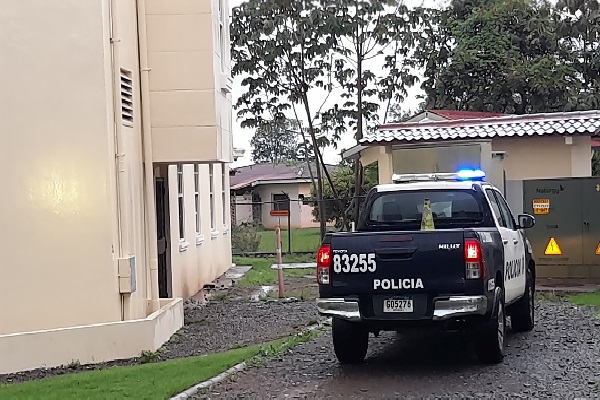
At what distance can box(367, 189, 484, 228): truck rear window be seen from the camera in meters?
10.3

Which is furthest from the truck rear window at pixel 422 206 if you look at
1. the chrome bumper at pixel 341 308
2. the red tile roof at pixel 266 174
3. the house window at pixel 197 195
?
the red tile roof at pixel 266 174

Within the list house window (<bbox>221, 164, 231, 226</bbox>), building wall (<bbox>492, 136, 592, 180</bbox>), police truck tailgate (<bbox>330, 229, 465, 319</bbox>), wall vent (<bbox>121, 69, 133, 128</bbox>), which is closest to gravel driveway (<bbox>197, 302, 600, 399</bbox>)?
police truck tailgate (<bbox>330, 229, 465, 319</bbox>)

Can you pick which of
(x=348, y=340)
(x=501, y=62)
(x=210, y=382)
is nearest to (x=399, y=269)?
(x=348, y=340)

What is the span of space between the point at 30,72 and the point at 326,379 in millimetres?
5195

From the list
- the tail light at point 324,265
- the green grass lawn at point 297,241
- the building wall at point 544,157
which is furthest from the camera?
the green grass lawn at point 297,241

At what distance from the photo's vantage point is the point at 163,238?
16016 mm

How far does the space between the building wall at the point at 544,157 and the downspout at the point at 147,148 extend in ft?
25.4

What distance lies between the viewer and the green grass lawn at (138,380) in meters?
8.42

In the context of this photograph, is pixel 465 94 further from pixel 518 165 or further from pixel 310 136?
pixel 518 165

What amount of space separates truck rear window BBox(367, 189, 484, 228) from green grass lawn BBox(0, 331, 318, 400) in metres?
1.93

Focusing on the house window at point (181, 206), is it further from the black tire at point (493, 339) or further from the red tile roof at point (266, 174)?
the red tile roof at point (266, 174)

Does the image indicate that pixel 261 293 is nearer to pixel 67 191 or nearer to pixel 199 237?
pixel 199 237

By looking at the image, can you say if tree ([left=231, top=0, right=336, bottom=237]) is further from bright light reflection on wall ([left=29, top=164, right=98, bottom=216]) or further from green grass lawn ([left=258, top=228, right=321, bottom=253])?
bright light reflection on wall ([left=29, top=164, right=98, bottom=216])

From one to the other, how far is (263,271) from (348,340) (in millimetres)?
13576
